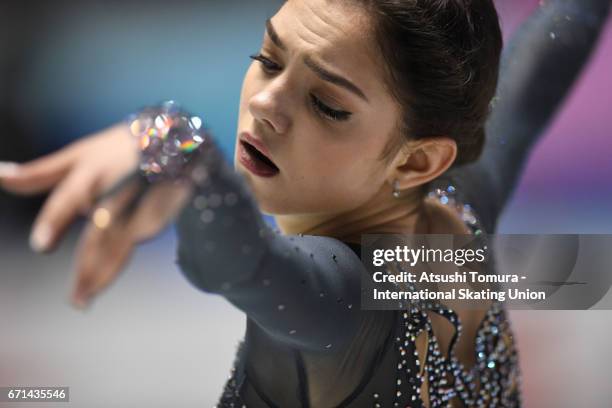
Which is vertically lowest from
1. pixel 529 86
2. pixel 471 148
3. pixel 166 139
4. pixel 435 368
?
pixel 435 368

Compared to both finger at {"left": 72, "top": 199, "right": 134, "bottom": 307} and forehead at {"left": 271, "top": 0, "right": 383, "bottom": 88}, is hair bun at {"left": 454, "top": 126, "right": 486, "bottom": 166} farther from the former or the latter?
finger at {"left": 72, "top": 199, "right": 134, "bottom": 307}

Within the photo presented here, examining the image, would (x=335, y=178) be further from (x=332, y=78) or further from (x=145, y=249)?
(x=145, y=249)

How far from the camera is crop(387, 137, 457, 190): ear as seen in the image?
71 centimetres

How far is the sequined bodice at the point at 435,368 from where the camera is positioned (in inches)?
28.2

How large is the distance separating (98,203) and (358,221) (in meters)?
0.33

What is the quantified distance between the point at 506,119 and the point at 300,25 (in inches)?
15.5

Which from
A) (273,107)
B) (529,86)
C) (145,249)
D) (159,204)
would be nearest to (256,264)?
(159,204)

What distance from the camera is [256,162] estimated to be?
695mm

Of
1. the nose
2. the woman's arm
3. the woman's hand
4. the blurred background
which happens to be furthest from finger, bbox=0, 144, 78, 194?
the woman's arm

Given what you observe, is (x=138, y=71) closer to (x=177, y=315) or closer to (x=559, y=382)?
(x=177, y=315)

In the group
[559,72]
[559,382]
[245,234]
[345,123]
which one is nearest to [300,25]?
[345,123]

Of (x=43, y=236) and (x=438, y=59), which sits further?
(x=438, y=59)

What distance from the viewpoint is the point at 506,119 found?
95 centimetres

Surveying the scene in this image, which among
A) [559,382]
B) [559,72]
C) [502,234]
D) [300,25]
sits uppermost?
[559,72]
